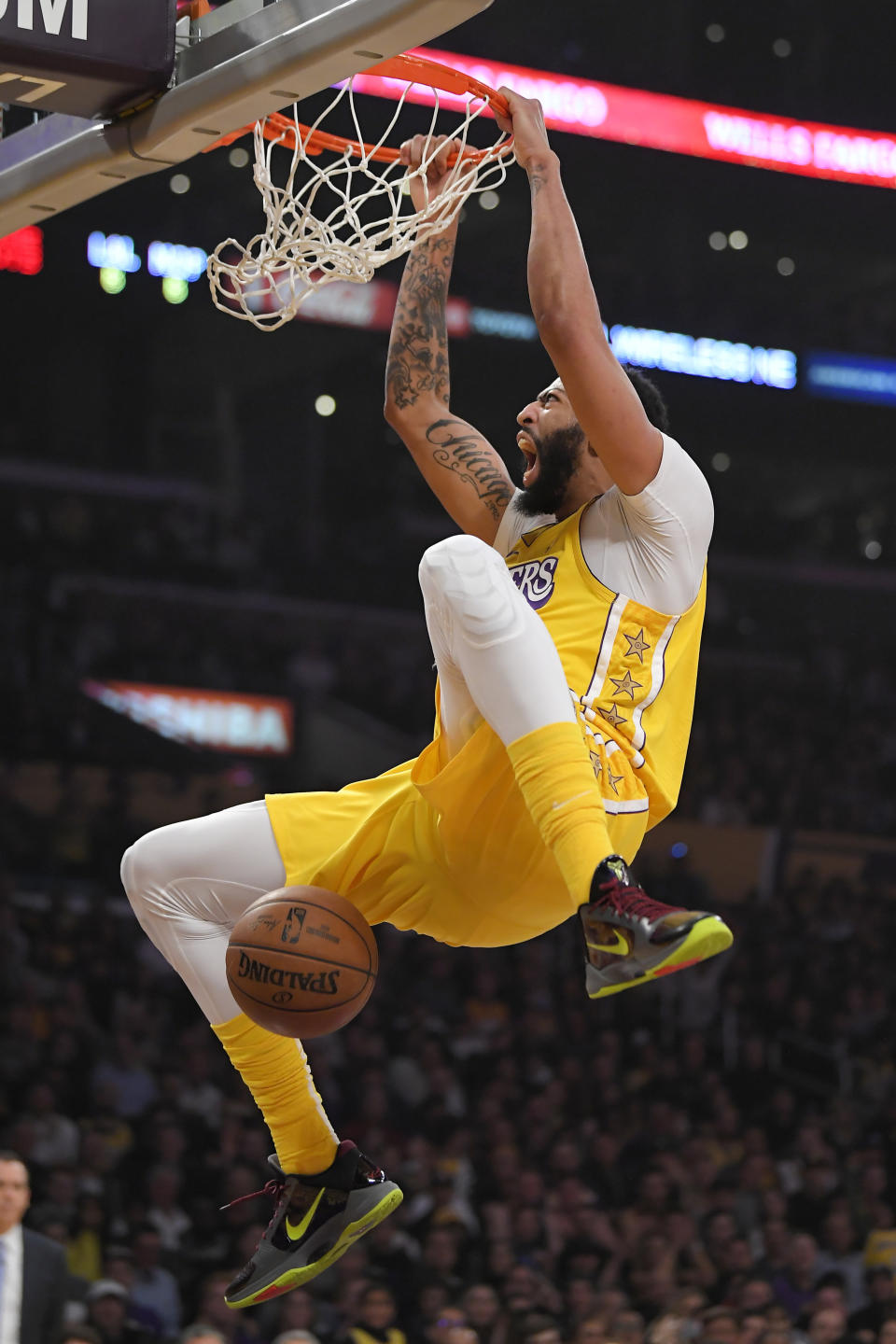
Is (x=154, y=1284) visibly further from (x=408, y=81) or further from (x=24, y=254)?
(x=24, y=254)

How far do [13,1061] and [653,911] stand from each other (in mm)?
8339

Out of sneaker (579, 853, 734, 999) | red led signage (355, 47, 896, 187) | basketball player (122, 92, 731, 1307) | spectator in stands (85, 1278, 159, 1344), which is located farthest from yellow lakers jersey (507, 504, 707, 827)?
red led signage (355, 47, 896, 187)

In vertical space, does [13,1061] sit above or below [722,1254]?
above

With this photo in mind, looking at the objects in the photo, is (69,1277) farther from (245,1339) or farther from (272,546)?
(272,546)

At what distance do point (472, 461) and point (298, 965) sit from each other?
159 cm

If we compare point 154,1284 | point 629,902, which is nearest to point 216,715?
point 154,1284

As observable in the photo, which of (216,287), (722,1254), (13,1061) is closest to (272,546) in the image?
(13,1061)

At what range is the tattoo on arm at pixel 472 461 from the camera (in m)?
4.89

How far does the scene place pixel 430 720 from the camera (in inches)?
766

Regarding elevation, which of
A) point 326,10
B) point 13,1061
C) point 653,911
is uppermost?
point 326,10

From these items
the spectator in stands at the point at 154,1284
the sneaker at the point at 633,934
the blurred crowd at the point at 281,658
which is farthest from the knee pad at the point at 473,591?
the blurred crowd at the point at 281,658

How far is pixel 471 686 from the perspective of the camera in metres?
3.93

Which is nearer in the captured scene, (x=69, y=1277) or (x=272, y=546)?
(x=69, y=1277)

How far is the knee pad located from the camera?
385 cm
